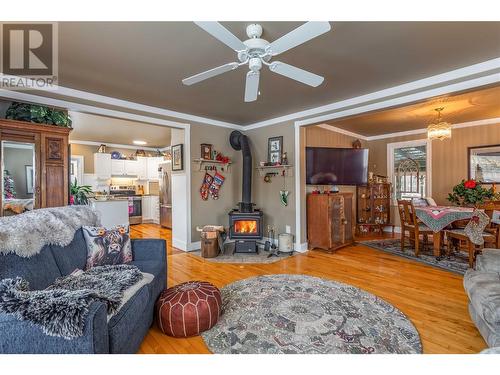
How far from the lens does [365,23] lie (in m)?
1.90

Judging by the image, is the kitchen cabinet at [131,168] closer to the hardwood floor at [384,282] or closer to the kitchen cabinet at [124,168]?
the kitchen cabinet at [124,168]

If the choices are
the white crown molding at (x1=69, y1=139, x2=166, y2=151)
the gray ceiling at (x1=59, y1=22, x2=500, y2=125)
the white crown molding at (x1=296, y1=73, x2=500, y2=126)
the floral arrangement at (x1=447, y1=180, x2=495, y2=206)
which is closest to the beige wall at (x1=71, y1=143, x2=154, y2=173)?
the white crown molding at (x1=69, y1=139, x2=166, y2=151)

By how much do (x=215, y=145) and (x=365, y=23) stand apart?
336 centimetres

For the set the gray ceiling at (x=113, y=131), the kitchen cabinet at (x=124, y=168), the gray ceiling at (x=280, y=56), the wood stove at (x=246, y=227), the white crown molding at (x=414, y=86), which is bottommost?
the wood stove at (x=246, y=227)

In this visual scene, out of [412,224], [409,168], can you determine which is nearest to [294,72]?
[412,224]

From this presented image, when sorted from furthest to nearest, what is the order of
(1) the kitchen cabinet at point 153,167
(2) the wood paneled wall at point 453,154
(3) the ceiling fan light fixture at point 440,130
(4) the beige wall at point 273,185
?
(1) the kitchen cabinet at point 153,167
(2) the wood paneled wall at point 453,154
(4) the beige wall at point 273,185
(3) the ceiling fan light fixture at point 440,130

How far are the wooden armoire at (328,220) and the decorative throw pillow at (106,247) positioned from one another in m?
3.08

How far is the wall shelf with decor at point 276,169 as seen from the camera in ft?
14.8

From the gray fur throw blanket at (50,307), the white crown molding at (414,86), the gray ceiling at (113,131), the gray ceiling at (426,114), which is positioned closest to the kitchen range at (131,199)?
the gray ceiling at (113,131)

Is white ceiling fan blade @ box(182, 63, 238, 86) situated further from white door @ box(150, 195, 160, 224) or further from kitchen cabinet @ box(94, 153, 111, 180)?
white door @ box(150, 195, 160, 224)

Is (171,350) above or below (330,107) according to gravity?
below

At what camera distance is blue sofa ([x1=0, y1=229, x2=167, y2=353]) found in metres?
1.13
